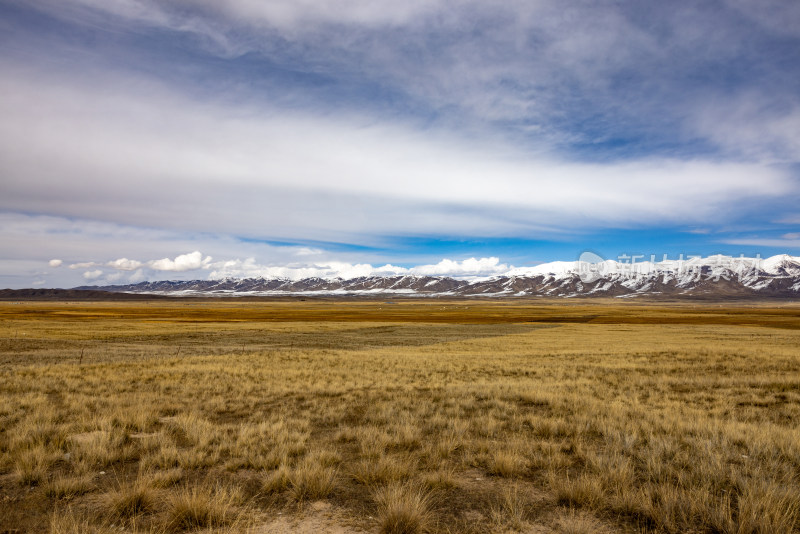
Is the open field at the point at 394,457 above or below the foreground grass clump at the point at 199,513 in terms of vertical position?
below

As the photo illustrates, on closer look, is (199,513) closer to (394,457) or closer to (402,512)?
(402,512)

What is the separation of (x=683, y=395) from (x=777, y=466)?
9062 mm

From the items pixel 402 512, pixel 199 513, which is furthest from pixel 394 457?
pixel 199 513

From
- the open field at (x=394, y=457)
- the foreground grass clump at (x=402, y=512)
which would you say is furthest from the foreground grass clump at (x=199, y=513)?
the foreground grass clump at (x=402, y=512)

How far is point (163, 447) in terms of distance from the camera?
24.5 feet

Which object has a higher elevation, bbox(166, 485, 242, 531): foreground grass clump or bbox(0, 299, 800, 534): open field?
bbox(166, 485, 242, 531): foreground grass clump

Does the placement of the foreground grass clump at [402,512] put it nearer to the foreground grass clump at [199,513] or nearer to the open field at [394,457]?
the open field at [394,457]

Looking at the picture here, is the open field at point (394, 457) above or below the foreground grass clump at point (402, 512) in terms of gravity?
below

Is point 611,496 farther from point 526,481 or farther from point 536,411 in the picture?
point 536,411

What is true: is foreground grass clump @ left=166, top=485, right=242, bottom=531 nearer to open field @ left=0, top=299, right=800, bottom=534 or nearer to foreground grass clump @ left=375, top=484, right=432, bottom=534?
open field @ left=0, top=299, right=800, bottom=534

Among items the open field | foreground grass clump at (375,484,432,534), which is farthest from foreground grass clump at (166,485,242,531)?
foreground grass clump at (375,484,432,534)

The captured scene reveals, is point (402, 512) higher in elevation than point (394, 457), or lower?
higher

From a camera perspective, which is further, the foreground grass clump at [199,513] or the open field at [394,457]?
the open field at [394,457]

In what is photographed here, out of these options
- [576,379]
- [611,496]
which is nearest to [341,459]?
[611,496]
